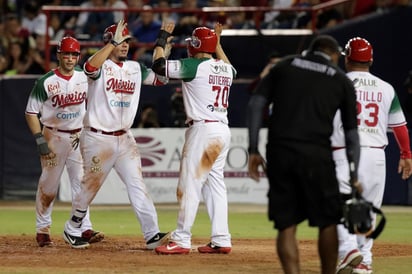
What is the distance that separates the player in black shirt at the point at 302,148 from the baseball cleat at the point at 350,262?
110 cm

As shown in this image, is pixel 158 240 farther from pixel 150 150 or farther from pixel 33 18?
pixel 33 18

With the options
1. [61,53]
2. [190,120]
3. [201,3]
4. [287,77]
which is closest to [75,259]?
[190,120]

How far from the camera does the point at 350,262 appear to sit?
31.0 ft

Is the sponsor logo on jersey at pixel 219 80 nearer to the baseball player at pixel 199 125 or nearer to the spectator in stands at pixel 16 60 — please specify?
the baseball player at pixel 199 125

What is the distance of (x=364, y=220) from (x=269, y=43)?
12.6 m

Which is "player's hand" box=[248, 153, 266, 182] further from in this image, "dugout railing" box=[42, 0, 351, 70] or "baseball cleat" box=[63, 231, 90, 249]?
"dugout railing" box=[42, 0, 351, 70]

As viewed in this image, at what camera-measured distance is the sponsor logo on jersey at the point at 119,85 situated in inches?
451

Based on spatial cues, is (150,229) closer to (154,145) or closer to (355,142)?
(355,142)

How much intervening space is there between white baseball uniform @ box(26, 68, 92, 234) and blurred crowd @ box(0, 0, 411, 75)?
794 cm

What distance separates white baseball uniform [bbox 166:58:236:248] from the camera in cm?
1109

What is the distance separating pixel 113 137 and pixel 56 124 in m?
1.10

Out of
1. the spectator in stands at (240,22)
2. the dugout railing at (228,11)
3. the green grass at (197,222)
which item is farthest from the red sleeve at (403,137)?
the spectator in stands at (240,22)

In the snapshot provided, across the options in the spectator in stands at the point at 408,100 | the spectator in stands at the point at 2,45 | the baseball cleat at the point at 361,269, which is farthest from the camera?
the spectator in stands at the point at 2,45

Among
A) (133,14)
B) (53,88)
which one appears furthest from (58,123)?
(133,14)
